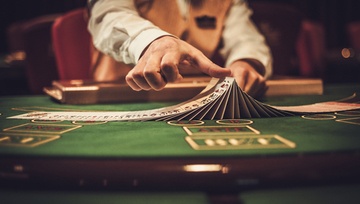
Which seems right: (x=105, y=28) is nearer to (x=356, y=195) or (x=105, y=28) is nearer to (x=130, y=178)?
(x=130, y=178)

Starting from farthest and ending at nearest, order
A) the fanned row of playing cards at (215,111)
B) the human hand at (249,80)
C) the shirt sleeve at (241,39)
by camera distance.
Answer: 1. the shirt sleeve at (241,39)
2. the human hand at (249,80)
3. the fanned row of playing cards at (215,111)

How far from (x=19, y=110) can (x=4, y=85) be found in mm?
2351

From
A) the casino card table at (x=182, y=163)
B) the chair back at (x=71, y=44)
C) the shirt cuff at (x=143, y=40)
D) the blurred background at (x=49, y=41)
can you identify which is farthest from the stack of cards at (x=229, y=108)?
the blurred background at (x=49, y=41)

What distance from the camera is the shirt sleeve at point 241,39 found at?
75.9 inches

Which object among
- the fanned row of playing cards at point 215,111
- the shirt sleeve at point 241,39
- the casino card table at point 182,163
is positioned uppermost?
the shirt sleeve at point 241,39

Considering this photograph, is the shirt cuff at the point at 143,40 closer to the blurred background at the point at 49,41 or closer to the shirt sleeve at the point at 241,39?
the shirt sleeve at the point at 241,39

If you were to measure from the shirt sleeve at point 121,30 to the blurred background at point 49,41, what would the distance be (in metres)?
1.06

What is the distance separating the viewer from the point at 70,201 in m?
0.58

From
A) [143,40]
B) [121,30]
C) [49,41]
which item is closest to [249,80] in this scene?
[143,40]

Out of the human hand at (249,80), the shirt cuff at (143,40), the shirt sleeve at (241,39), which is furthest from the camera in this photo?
the shirt sleeve at (241,39)

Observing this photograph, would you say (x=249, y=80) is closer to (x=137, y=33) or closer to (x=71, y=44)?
(x=137, y=33)

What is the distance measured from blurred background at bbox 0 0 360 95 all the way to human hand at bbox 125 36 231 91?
1842 millimetres

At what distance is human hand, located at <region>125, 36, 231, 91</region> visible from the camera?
1.06m

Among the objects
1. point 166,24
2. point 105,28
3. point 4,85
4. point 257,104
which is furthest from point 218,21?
point 4,85
